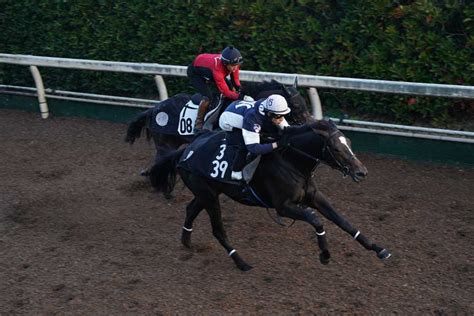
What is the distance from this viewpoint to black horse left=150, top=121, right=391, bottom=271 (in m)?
6.13

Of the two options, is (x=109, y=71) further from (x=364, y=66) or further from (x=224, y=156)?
(x=224, y=156)

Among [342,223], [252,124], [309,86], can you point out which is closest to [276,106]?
[252,124]

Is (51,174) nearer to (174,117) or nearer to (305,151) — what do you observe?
(174,117)

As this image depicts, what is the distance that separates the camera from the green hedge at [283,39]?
8984 millimetres

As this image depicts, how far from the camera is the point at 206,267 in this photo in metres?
6.95

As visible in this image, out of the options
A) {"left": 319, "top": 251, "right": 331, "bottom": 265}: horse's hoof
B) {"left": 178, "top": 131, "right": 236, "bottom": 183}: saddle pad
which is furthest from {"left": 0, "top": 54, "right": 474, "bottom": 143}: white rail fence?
{"left": 319, "top": 251, "right": 331, "bottom": 265}: horse's hoof

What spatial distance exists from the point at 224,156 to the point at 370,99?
138 inches

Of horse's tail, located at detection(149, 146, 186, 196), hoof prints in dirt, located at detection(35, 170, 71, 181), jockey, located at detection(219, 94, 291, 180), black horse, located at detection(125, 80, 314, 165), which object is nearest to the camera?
jockey, located at detection(219, 94, 291, 180)

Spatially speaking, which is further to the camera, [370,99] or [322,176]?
[370,99]

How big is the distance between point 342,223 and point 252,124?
1.17 metres

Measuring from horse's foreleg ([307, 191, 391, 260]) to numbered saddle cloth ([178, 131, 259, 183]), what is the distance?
62 cm

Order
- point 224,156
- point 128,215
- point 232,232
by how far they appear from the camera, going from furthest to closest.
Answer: point 128,215 < point 232,232 < point 224,156

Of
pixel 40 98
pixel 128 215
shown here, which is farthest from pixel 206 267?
pixel 40 98

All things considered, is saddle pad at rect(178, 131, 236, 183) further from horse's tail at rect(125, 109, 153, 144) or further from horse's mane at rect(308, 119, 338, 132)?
horse's tail at rect(125, 109, 153, 144)
